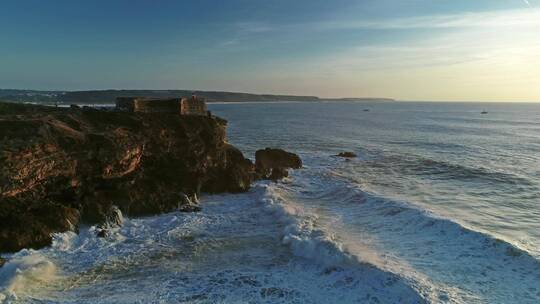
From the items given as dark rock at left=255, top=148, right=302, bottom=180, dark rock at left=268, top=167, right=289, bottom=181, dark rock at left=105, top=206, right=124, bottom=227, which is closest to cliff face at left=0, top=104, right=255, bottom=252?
dark rock at left=105, top=206, right=124, bottom=227

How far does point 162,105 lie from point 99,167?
396 inches

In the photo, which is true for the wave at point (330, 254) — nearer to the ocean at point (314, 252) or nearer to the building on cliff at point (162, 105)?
the ocean at point (314, 252)

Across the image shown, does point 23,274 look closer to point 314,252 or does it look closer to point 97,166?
point 97,166

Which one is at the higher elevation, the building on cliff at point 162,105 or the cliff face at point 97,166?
the building on cliff at point 162,105

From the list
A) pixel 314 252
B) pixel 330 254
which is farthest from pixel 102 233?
pixel 330 254

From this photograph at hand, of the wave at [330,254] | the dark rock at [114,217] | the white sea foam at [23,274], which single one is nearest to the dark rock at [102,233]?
the dark rock at [114,217]

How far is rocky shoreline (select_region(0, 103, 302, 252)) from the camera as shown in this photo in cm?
1792

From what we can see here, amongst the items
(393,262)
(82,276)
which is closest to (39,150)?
(82,276)

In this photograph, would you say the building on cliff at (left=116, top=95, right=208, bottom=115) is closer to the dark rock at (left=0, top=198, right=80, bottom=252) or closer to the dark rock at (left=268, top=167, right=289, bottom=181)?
the dark rock at (left=268, top=167, right=289, bottom=181)

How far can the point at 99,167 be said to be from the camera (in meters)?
22.2

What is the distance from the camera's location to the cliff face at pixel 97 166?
58.7ft

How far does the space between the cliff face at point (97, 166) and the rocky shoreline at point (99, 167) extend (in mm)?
41

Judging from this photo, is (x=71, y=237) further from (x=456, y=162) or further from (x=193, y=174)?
(x=456, y=162)

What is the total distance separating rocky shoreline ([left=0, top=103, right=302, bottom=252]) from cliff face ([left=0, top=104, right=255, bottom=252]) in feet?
0.14
